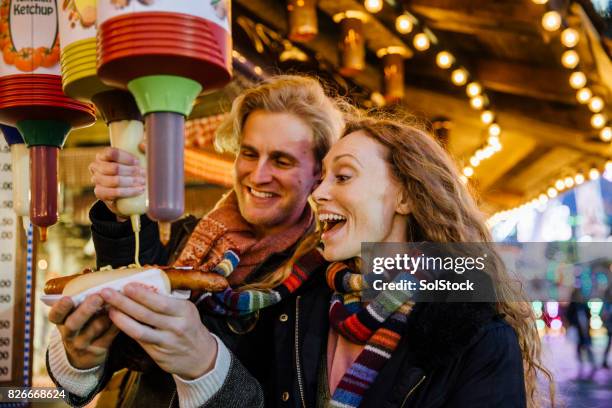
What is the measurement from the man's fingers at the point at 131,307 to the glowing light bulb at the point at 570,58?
4.51 metres

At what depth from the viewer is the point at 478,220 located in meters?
1.67

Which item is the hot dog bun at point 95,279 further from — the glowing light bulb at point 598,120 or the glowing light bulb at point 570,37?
the glowing light bulb at point 598,120

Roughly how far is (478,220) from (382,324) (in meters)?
0.43

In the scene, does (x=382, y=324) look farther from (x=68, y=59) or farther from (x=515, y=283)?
(x=68, y=59)

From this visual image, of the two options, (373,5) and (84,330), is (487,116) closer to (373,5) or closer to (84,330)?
(373,5)

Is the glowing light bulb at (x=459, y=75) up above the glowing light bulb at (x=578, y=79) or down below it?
above

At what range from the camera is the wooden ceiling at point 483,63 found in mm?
4473

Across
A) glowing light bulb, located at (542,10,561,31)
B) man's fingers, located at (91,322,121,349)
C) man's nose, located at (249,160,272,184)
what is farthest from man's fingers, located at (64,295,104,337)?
glowing light bulb, located at (542,10,561,31)

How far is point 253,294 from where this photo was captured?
147 cm

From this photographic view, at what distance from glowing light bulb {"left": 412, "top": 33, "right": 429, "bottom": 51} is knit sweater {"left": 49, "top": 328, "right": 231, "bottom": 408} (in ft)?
13.5

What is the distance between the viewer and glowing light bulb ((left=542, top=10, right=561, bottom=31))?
4.07 m

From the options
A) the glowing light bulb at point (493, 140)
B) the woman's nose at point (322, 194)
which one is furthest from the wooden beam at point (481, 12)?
the woman's nose at point (322, 194)

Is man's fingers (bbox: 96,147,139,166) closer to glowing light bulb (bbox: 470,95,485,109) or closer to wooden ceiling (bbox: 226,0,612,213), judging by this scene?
wooden ceiling (bbox: 226,0,612,213)

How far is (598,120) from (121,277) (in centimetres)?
625
